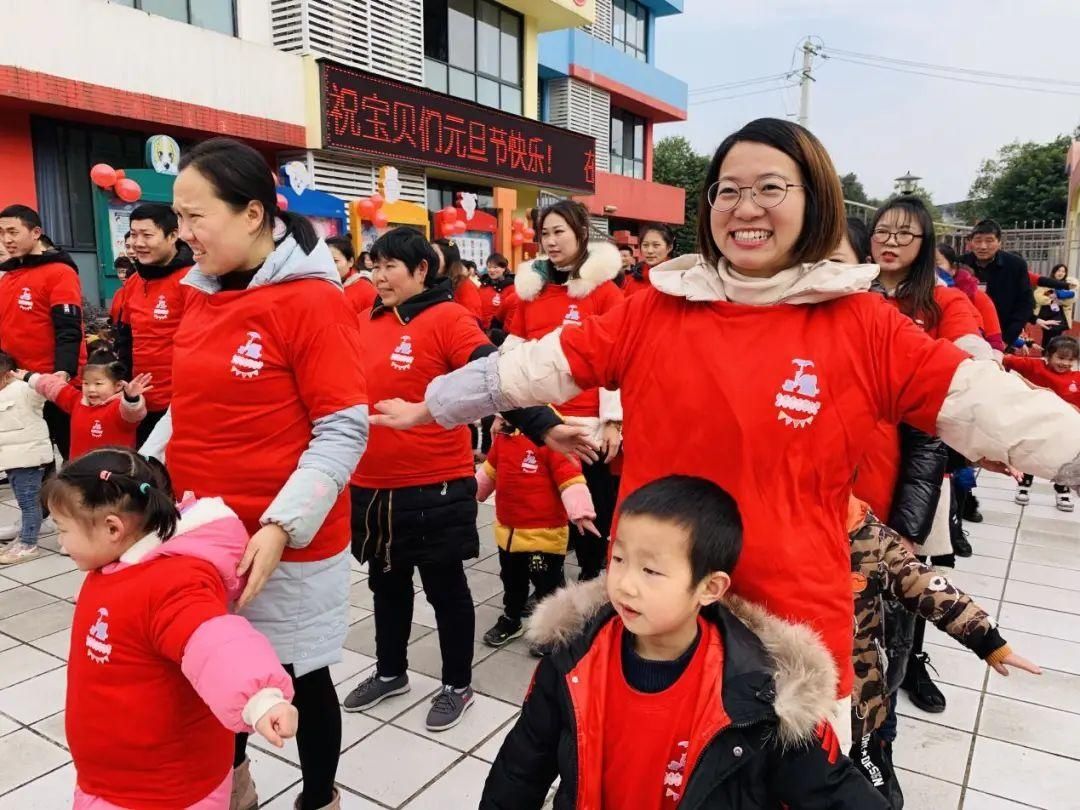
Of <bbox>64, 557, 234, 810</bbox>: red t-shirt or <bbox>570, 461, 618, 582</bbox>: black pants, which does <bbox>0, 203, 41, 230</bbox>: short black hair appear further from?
<bbox>64, 557, 234, 810</bbox>: red t-shirt

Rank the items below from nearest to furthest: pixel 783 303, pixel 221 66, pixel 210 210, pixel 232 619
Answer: pixel 783 303
pixel 232 619
pixel 210 210
pixel 221 66

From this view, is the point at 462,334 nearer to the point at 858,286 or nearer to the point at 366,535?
the point at 366,535

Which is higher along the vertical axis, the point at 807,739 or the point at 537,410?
the point at 537,410

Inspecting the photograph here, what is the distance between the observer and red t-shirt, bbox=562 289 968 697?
1367 millimetres

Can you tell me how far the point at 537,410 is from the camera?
7.23 ft

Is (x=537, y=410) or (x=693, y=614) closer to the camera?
(x=693, y=614)

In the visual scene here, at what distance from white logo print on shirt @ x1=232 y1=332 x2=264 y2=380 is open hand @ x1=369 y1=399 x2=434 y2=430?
14.2 inches

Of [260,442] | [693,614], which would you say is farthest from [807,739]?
[260,442]

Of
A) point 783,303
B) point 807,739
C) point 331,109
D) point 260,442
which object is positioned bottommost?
point 807,739

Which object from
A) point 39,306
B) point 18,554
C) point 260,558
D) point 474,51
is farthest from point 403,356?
point 474,51

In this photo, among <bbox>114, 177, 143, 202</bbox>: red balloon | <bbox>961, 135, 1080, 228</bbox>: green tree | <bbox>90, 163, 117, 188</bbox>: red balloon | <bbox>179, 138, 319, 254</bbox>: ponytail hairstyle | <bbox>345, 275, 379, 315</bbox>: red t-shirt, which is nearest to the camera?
<bbox>179, 138, 319, 254</bbox>: ponytail hairstyle

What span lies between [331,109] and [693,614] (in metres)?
11.5

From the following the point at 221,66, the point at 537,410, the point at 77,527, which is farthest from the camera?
the point at 221,66

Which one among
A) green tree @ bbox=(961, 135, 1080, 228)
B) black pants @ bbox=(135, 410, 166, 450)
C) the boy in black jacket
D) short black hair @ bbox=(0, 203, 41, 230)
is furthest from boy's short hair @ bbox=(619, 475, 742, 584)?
green tree @ bbox=(961, 135, 1080, 228)
